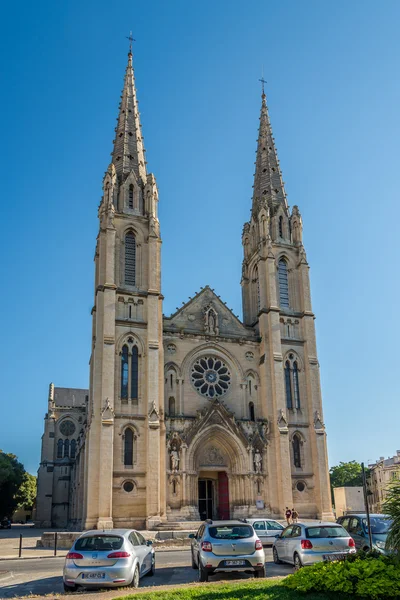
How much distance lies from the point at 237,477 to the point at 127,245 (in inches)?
700

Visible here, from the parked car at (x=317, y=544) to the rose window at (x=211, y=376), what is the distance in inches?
940

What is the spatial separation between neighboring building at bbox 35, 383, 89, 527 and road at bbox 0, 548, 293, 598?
140 ft

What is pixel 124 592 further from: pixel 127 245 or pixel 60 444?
pixel 60 444

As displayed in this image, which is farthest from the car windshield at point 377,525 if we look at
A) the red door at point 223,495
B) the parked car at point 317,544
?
the red door at point 223,495

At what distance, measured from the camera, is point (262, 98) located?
5469cm

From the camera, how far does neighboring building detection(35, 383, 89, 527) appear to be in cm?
6384

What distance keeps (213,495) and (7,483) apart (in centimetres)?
3369

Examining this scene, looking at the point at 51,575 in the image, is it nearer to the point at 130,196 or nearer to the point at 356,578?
the point at 356,578

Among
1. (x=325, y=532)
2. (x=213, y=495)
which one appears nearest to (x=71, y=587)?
(x=325, y=532)

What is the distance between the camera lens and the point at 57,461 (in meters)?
66.6

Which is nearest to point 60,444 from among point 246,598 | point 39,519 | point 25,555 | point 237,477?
point 39,519

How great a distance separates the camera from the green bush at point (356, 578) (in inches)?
350

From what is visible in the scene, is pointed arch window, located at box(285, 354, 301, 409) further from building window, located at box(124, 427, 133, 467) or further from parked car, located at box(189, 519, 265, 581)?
parked car, located at box(189, 519, 265, 581)

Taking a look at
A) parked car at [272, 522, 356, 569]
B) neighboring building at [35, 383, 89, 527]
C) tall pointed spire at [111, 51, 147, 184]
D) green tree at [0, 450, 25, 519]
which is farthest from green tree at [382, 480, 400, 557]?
green tree at [0, 450, 25, 519]
